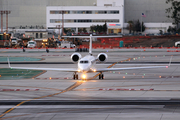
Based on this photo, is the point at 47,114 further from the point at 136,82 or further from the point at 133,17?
the point at 133,17

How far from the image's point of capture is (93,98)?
72.3 feet

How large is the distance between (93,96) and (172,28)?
13987 centimetres

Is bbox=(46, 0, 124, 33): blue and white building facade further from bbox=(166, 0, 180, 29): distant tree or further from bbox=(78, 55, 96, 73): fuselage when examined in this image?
bbox=(78, 55, 96, 73): fuselage

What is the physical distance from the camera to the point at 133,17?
162 m

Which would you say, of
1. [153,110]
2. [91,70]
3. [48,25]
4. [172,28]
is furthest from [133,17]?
[153,110]

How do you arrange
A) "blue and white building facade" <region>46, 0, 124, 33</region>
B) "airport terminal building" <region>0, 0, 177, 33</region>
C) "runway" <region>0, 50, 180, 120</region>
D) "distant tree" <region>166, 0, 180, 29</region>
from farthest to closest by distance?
1. "distant tree" <region>166, 0, 180, 29</region>
2. "airport terminal building" <region>0, 0, 177, 33</region>
3. "blue and white building facade" <region>46, 0, 124, 33</region>
4. "runway" <region>0, 50, 180, 120</region>

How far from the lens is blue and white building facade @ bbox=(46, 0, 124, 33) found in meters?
148

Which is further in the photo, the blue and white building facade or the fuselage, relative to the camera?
the blue and white building facade

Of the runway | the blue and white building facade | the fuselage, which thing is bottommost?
the runway

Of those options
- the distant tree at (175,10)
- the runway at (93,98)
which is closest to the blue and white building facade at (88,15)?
the distant tree at (175,10)

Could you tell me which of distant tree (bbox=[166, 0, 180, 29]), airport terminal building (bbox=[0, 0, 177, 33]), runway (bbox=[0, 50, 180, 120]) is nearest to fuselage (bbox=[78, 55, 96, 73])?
runway (bbox=[0, 50, 180, 120])

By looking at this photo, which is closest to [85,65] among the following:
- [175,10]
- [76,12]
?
[76,12]

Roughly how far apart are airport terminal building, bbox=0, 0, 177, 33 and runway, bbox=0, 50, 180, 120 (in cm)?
11747

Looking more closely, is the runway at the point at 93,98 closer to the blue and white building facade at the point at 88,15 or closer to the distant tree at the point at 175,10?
the blue and white building facade at the point at 88,15
